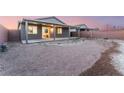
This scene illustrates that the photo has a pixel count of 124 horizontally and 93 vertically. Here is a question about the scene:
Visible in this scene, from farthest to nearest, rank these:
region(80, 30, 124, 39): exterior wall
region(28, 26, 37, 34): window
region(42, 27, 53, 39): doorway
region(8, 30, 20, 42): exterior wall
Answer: region(42, 27, 53, 39): doorway < region(8, 30, 20, 42): exterior wall < region(80, 30, 124, 39): exterior wall < region(28, 26, 37, 34): window

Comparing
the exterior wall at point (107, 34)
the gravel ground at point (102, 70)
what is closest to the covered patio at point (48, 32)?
the exterior wall at point (107, 34)

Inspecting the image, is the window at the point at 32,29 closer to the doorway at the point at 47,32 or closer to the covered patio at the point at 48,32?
the covered patio at the point at 48,32

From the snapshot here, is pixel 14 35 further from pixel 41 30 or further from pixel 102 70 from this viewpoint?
pixel 102 70

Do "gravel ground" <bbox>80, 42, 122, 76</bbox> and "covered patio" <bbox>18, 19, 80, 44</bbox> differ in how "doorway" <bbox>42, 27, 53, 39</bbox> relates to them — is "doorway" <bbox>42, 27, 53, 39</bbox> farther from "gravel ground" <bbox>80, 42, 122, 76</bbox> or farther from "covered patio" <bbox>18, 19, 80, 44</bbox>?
"gravel ground" <bbox>80, 42, 122, 76</bbox>

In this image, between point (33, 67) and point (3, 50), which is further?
point (3, 50)

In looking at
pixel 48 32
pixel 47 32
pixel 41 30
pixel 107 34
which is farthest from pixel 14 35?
pixel 107 34

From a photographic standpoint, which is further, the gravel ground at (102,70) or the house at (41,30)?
the house at (41,30)

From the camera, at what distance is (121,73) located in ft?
14.9

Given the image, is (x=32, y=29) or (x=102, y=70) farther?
(x=32, y=29)

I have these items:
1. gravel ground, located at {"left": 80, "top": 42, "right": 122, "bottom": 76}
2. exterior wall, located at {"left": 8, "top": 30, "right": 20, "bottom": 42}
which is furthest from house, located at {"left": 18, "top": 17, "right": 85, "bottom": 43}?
gravel ground, located at {"left": 80, "top": 42, "right": 122, "bottom": 76}
